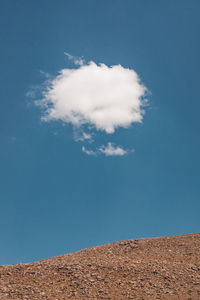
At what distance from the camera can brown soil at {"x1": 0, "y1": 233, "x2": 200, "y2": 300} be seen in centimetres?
2412

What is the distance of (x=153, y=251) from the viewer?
107 feet

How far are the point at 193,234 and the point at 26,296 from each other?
22448 mm

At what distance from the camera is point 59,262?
98.1ft

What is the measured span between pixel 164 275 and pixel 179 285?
1717 millimetres

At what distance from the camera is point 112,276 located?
26.5 meters

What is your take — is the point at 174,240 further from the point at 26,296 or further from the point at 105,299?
the point at 26,296

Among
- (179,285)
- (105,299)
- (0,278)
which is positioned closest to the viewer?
(105,299)

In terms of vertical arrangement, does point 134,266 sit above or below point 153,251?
below

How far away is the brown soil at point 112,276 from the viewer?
24125 mm

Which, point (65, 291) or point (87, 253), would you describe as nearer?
point (65, 291)

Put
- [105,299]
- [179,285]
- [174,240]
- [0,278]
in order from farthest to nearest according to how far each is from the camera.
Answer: [174,240]
[0,278]
[179,285]
[105,299]

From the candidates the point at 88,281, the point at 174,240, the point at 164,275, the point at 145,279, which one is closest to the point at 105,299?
the point at 88,281

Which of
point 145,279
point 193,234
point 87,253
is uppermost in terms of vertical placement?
point 193,234

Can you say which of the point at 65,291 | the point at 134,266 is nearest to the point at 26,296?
the point at 65,291
